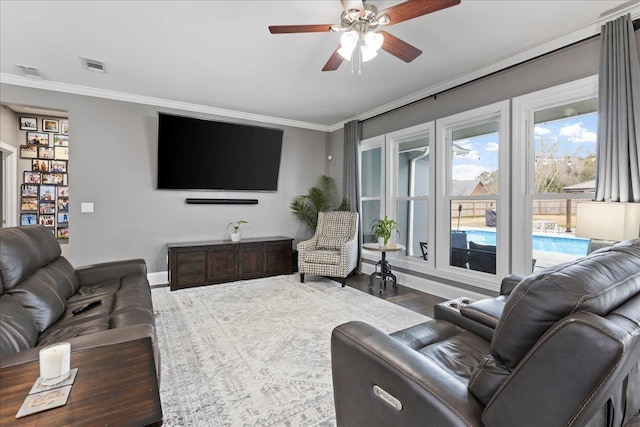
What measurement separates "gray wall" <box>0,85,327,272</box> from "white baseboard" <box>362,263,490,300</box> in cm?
269

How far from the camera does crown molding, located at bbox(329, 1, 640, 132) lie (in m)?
2.41

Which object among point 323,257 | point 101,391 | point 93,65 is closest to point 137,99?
point 93,65

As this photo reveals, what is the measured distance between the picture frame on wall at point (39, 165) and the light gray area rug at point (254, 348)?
3399 millimetres

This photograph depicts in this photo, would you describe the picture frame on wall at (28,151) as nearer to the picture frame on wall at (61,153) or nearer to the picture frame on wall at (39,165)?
the picture frame on wall at (39,165)

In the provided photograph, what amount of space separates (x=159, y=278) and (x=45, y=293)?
2713 mm

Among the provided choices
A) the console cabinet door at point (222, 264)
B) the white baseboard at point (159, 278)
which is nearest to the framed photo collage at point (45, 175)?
the white baseboard at point (159, 278)

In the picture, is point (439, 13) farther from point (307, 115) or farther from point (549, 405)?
point (307, 115)

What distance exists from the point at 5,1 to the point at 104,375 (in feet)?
9.54

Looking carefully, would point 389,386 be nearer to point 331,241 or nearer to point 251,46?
point 251,46

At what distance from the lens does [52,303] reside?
6.33 ft

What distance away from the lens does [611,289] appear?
0.86 m

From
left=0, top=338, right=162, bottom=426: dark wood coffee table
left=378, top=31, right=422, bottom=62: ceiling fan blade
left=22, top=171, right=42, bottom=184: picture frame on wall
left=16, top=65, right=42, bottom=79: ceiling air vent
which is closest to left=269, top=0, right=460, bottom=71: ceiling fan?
left=378, top=31, right=422, bottom=62: ceiling fan blade

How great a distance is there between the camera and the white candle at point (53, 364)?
3.25ft

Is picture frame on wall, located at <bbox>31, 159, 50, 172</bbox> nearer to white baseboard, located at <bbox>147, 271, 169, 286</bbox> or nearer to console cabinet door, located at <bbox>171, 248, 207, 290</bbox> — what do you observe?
white baseboard, located at <bbox>147, 271, 169, 286</bbox>
